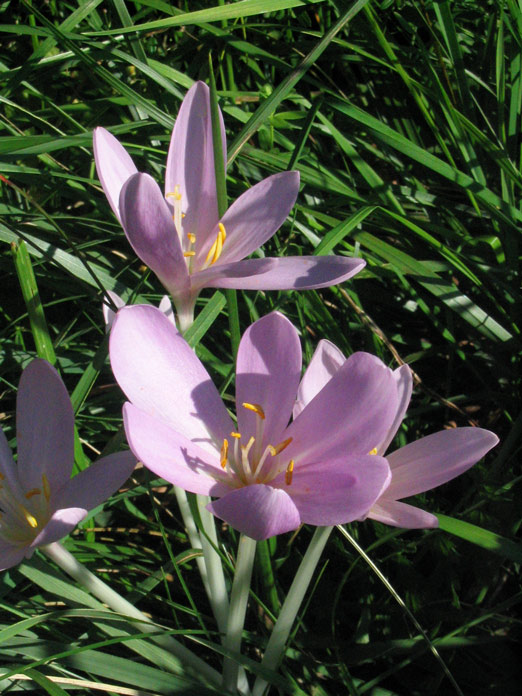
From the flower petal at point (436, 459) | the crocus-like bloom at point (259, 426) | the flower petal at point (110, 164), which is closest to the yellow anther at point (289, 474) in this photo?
the crocus-like bloom at point (259, 426)

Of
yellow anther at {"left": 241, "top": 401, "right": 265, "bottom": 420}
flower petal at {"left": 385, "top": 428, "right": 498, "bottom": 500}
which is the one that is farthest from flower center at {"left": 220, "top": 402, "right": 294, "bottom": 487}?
flower petal at {"left": 385, "top": 428, "right": 498, "bottom": 500}

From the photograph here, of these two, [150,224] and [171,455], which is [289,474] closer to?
[171,455]

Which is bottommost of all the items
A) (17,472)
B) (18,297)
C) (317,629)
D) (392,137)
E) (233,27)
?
(317,629)

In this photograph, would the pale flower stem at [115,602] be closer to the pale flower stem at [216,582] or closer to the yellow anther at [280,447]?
the pale flower stem at [216,582]

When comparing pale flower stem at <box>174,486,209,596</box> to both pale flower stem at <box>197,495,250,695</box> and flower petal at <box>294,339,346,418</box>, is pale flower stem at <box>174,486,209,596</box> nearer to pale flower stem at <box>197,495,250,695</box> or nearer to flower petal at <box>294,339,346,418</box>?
pale flower stem at <box>197,495,250,695</box>

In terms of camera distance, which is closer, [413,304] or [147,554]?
[147,554]

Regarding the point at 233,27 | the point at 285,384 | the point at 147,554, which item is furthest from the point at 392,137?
the point at 147,554

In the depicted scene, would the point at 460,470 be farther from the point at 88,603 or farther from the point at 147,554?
the point at 147,554

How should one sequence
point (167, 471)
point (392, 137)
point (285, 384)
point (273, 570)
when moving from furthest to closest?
point (392, 137), point (273, 570), point (285, 384), point (167, 471)
